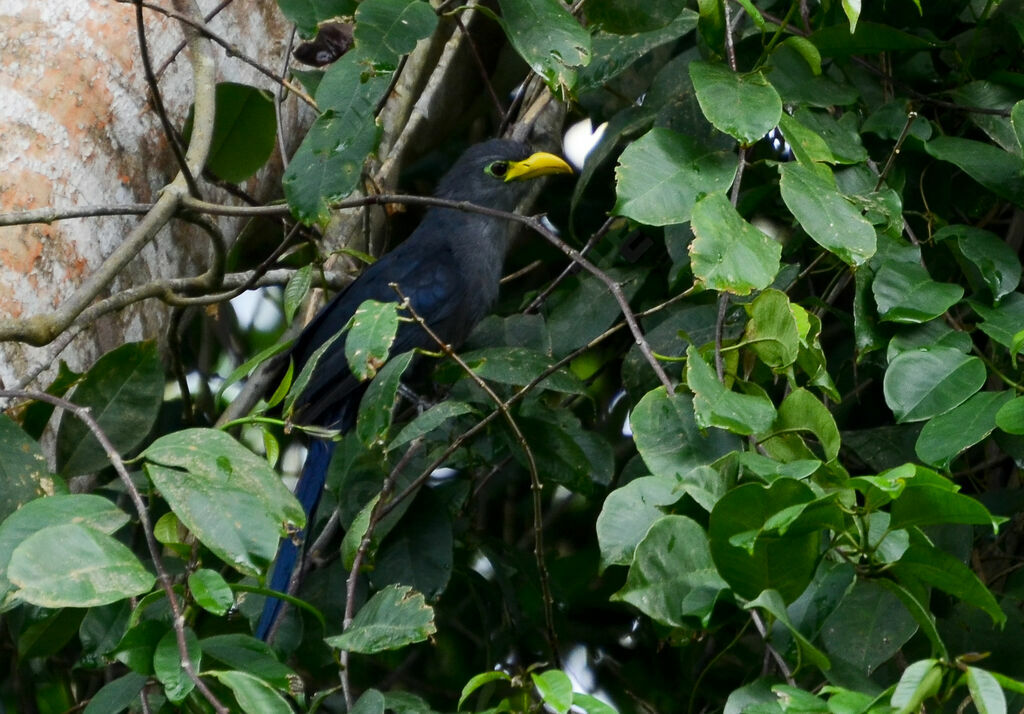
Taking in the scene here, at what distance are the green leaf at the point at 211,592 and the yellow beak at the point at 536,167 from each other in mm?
2480

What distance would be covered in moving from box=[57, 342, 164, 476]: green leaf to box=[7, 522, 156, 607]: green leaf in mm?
960

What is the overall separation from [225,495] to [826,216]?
107 cm

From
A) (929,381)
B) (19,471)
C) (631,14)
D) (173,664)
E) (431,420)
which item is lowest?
(929,381)

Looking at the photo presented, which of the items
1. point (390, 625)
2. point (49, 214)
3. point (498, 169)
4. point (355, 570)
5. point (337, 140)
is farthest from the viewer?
point (498, 169)

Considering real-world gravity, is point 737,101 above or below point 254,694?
above

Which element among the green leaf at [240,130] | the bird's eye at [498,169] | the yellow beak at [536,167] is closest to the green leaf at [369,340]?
the green leaf at [240,130]

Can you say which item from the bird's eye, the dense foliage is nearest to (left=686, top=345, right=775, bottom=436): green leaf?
the dense foliage

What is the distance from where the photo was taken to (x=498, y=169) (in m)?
4.27

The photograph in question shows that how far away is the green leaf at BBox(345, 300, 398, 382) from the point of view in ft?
6.75

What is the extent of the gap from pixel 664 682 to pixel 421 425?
1.59m

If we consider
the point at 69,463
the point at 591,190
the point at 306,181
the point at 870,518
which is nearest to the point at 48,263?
the point at 69,463

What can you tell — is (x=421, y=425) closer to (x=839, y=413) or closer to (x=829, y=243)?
(x=829, y=243)

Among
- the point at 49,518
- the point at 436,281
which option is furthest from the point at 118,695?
the point at 436,281

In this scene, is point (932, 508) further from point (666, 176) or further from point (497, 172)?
point (497, 172)
